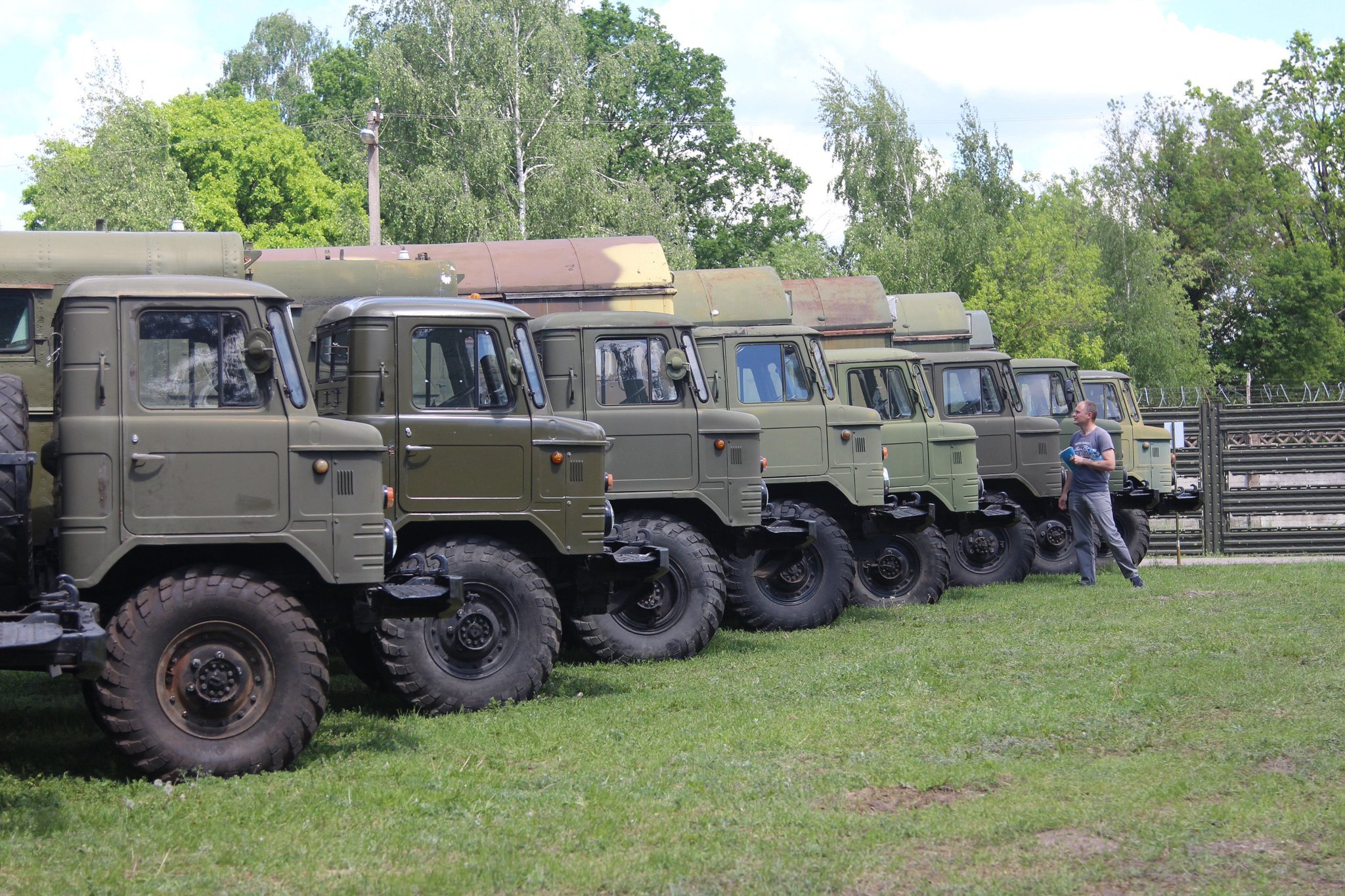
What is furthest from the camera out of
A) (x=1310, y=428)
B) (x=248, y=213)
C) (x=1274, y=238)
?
(x=1274, y=238)

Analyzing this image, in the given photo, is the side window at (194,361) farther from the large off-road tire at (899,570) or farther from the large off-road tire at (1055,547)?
the large off-road tire at (1055,547)

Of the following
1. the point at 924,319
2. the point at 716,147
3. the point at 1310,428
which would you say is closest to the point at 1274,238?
the point at 716,147

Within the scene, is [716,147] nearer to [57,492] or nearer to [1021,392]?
[1021,392]

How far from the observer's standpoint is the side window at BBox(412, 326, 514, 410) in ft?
31.4

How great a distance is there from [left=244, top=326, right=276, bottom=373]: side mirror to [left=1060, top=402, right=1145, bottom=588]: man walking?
11013mm

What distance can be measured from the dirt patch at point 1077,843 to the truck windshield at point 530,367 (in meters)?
4.90

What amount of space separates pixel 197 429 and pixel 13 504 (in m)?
0.96

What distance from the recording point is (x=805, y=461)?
13891 mm

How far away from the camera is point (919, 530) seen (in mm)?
14805

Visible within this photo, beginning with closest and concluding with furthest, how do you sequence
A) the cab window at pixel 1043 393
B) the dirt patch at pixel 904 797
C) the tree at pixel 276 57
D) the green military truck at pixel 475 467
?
the dirt patch at pixel 904 797 < the green military truck at pixel 475 467 < the cab window at pixel 1043 393 < the tree at pixel 276 57

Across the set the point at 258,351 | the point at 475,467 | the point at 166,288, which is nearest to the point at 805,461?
the point at 475,467

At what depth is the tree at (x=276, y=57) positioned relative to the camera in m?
63.9

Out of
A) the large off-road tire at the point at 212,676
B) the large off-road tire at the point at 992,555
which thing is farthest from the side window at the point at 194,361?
the large off-road tire at the point at 992,555

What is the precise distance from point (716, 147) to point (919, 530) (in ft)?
129
